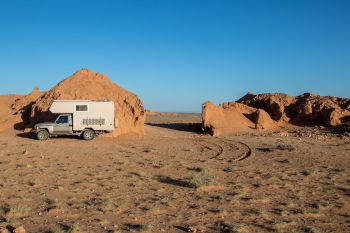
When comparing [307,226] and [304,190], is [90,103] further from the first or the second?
[307,226]

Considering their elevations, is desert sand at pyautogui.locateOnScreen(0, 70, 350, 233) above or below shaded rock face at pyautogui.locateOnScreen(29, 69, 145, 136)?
below

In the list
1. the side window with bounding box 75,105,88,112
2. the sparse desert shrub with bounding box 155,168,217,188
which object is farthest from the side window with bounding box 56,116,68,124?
the sparse desert shrub with bounding box 155,168,217,188

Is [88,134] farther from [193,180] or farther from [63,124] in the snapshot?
[193,180]

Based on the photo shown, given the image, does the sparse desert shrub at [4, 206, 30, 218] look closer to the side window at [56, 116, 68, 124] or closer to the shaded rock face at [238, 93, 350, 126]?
the side window at [56, 116, 68, 124]

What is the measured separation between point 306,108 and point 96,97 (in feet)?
65.4

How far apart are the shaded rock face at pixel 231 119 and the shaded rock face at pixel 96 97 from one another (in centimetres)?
608

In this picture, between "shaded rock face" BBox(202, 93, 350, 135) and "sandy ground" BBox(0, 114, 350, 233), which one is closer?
"sandy ground" BBox(0, 114, 350, 233)

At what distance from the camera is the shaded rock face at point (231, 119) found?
1312 inches

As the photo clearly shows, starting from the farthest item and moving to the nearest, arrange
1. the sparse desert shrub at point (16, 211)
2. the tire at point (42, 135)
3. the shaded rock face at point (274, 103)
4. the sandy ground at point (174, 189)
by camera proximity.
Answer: the shaded rock face at point (274, 103) < the tire at point (42, 135) < the sparse desert shrub at point (16, 211) < the sandy ground at point (174, 189)

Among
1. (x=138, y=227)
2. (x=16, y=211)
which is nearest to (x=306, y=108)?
(x=138, y=227)

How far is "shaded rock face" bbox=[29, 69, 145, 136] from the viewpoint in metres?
28.5

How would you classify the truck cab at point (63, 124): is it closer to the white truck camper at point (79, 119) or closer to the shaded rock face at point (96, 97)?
the white truck camper at point (79, 119)

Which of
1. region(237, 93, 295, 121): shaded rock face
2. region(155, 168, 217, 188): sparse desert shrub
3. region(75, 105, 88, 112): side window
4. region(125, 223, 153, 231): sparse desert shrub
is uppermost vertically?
region(237, 93, 295, 121): shaded rock face

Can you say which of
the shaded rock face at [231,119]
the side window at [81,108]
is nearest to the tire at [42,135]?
the side window at [81,108]
